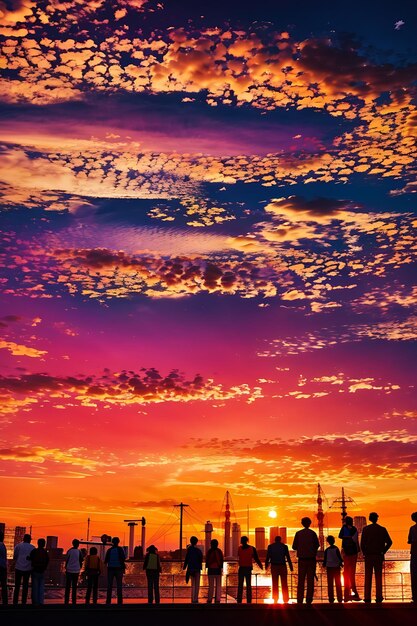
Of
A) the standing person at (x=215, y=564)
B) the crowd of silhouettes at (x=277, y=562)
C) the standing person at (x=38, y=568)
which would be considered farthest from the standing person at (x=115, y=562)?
the standing person at (x=215, y=564)

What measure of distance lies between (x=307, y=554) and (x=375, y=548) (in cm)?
204

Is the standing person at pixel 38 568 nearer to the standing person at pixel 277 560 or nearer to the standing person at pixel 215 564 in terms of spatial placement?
the standing person at pixel 215 564

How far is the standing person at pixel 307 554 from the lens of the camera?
24047 mm

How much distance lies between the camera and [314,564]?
80.1ft

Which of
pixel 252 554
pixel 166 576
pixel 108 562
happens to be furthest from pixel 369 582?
pixel 166 576

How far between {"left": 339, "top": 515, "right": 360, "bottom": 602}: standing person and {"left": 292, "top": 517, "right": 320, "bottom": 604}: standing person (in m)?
1.48

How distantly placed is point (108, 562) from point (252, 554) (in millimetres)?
5160

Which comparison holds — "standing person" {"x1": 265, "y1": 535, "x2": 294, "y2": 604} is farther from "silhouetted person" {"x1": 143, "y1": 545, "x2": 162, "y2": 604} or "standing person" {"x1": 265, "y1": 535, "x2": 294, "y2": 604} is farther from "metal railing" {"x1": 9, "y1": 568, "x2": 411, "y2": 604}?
"metal railing" {"x1": 9, "y1": 568, "x2": 411, "y2": 604}

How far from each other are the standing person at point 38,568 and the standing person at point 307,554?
27.3 ft

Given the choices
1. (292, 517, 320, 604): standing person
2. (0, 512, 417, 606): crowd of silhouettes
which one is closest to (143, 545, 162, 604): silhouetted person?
(0, 512, 417, 606): crowd of silhouettes

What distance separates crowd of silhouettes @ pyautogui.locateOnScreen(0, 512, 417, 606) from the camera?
24047 millimetres

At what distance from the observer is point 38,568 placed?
26.4m

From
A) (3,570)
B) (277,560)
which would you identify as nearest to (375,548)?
(277,560)

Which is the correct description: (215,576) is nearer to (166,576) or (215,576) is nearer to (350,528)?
(350,528)
